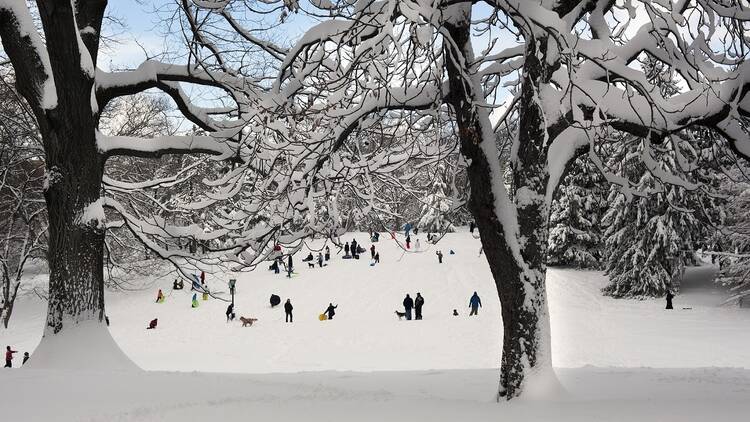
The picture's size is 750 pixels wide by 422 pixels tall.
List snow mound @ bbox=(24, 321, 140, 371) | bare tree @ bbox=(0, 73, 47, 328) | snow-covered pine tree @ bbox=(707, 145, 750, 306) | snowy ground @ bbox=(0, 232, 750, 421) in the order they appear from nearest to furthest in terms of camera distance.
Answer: snowy ground @ bbox=(0, 232, 750, 421) < snow mound @ bbox=(24, 321, 140, 371) < bare tree @ bbox=(0, 73, 47, 328) < snow-covered pine tree @ bbox=(707, 145, 750, 306)

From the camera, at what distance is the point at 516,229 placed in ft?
20.6

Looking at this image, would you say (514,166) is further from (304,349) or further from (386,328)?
(386,328)

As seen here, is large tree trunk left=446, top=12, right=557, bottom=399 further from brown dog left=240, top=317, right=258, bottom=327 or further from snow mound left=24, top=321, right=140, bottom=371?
brown dog left=240, top=317, right=258, bottom=327

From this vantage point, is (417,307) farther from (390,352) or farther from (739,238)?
(739,238)

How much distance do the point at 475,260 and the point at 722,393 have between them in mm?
31573

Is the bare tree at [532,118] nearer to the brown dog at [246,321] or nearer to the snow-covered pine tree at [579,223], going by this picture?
the brown dog at [246,321]

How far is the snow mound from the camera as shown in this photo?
756 centimetres

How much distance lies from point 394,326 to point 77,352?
16.0m

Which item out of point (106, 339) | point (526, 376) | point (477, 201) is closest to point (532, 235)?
point (477, 201)

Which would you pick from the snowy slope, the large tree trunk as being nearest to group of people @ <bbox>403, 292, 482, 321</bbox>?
the snowy slope

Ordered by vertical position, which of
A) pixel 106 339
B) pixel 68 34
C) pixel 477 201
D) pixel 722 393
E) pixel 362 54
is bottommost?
pixel 722 393

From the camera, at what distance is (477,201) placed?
6445mm

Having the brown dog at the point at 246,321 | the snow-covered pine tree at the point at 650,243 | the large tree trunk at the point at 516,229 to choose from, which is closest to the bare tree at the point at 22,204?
the brown dog at the point at 246,321

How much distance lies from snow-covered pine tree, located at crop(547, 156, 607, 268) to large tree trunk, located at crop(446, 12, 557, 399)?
31849 mm
